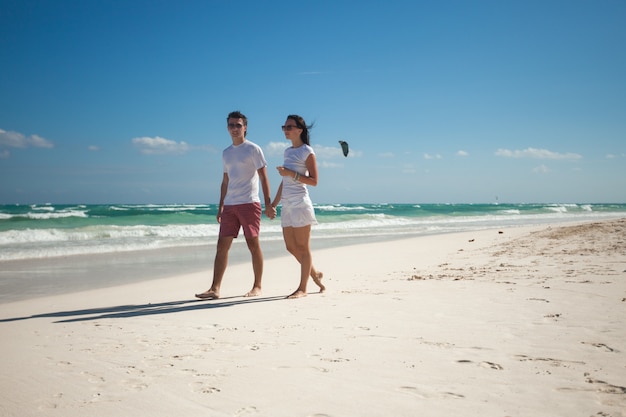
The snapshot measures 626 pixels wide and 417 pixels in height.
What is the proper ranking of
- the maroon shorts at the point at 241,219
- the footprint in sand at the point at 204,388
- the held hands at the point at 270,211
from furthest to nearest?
the maroon shorts at the point at 241,219 → the held hands at the point at 270,211 → the footprint in sand at the point at 204,388

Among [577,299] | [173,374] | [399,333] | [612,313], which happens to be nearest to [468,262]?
[577,299]

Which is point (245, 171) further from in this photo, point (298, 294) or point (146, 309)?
point (146, 309)

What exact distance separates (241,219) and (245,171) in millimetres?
528

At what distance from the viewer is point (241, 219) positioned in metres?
4.82

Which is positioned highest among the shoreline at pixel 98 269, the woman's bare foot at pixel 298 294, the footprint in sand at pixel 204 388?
the footprint in sand at pixel 204 388

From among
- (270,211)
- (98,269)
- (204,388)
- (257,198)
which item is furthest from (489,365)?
(98,269)

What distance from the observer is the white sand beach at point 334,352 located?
2.01 meters

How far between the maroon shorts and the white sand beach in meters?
0.73

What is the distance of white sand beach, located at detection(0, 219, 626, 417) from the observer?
2006 mm

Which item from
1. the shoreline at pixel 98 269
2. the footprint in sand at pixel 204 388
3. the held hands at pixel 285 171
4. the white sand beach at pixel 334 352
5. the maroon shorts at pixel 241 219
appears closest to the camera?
the white sand beach at pixel 334 352

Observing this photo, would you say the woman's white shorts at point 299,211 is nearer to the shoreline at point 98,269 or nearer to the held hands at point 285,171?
the held hands at point 285,171

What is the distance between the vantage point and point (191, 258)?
9656 millimetres

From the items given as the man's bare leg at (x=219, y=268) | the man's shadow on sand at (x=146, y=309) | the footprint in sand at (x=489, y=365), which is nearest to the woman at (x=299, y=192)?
the man's shadow on sand at (x=146, y=309)

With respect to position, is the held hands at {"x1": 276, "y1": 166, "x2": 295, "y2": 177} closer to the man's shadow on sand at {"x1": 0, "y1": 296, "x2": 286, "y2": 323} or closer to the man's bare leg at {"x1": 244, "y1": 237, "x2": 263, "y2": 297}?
the man's bare leg at {"x1": 244, "y1": 237, "x2": 263, "y2": 297}
